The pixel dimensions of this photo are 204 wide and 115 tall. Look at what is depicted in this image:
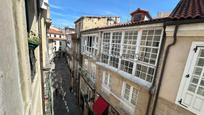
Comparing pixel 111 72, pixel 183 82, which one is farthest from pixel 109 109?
pixel 183 82

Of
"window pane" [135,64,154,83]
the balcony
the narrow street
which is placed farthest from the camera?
the narrow street

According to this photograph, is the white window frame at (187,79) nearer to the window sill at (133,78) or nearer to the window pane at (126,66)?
the window sill at (133,78)

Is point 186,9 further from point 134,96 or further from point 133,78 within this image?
point 134,96

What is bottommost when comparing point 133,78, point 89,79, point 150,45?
point 89,79

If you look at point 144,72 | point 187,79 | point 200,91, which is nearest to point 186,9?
point 187,79

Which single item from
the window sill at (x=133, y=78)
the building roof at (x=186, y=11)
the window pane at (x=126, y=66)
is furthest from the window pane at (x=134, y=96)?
the building roof at (x=186, y=11)

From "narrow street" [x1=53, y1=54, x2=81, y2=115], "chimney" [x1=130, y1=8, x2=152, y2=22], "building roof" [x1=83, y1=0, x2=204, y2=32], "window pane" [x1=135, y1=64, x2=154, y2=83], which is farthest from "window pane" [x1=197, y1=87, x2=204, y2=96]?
"narrow street" [x1=53, y1=54, x2=81, y2=115]

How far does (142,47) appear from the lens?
24.1ft

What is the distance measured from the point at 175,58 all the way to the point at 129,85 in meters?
3.89

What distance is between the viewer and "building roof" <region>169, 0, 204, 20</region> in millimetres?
5016

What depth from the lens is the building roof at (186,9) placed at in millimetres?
5016

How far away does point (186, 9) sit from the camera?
5684 mm

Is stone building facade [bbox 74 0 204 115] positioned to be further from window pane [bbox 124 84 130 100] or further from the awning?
the awning

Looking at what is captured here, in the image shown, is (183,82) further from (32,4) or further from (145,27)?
(32,4)
